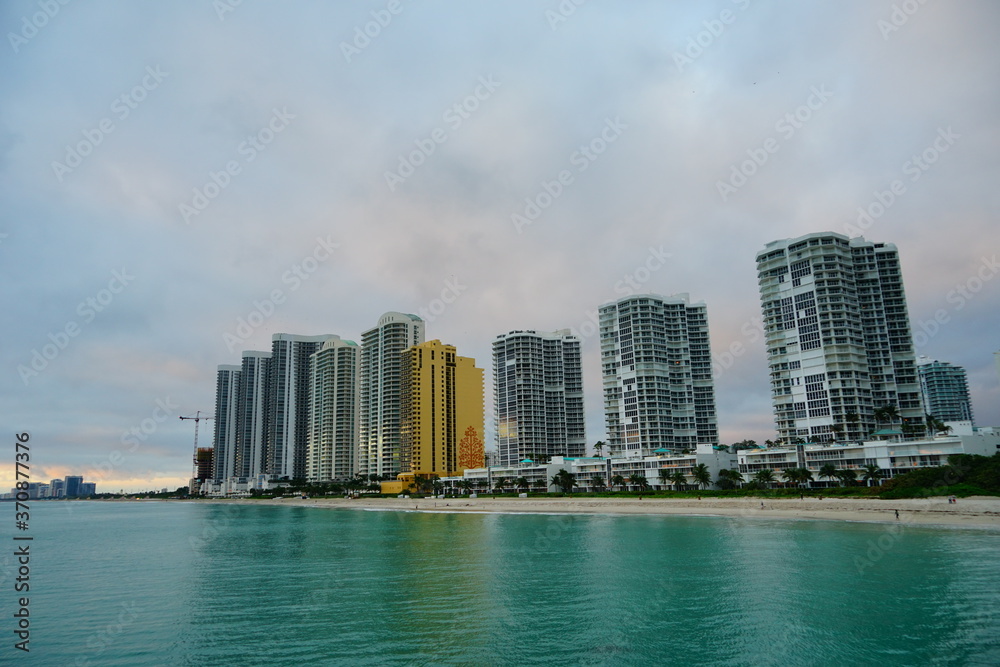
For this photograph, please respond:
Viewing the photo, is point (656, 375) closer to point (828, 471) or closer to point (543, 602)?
point (828, 471)

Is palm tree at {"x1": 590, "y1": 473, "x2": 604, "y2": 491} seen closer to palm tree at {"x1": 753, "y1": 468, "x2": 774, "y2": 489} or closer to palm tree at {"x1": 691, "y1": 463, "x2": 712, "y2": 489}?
palm tree at {"x1": 691, "y1": 463, "x2": 712, "y2": 489}

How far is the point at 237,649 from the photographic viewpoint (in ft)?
100

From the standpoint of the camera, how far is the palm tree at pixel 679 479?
133 metres

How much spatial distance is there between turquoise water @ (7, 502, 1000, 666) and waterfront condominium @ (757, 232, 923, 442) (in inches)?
2669

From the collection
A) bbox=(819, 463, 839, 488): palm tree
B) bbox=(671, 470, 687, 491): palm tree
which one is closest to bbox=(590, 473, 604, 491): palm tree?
bbox=(671, 470, 687, 491): palm tree

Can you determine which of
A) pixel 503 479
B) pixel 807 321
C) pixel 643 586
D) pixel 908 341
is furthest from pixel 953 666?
pixel 503 479

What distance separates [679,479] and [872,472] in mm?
38810

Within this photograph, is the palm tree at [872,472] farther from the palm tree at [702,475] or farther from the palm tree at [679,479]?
the palm tree at [679,479]

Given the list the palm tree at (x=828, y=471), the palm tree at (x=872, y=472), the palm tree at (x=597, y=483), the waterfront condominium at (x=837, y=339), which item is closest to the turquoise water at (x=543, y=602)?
the palm tree at (x=872, y=472)

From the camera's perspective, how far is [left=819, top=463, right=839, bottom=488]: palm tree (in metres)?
111

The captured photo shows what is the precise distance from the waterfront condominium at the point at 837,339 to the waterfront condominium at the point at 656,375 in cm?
3617

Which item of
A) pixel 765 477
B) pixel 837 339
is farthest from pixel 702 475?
pixel 837 339

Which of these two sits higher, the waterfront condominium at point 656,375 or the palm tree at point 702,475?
the waterfront condominium at point 656,375

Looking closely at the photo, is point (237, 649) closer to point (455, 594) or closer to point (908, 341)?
point (455, 594)
